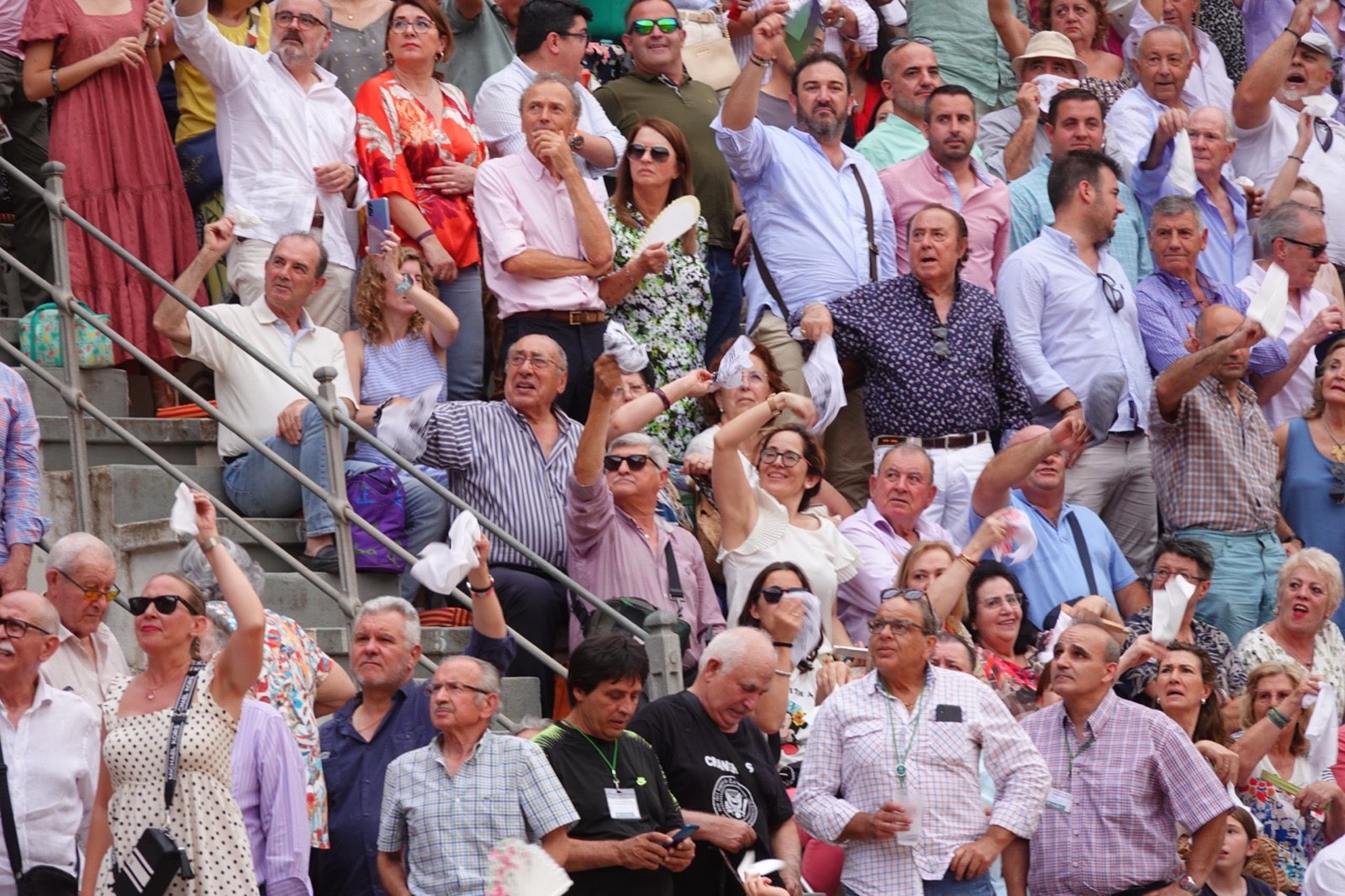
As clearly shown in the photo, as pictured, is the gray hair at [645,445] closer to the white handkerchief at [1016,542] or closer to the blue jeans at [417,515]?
the blue jeans at [417,515]

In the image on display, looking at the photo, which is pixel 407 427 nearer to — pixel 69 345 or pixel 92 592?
pixel 69 345

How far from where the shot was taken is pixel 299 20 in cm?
1016

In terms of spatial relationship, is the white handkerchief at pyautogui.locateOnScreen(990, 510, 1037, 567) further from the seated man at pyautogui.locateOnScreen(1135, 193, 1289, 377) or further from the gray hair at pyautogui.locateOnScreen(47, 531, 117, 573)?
the gray hair at pyautogui.locateOnScreen(47, 531, 117, 573)

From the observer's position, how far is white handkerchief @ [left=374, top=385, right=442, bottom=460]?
9.10 meters

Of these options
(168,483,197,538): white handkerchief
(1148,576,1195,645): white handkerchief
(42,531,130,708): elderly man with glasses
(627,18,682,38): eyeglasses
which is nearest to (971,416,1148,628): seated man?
(1148,576,1195,645): white handkerchief

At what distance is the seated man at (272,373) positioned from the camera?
8.92 meters

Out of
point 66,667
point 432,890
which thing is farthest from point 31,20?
point 432,890

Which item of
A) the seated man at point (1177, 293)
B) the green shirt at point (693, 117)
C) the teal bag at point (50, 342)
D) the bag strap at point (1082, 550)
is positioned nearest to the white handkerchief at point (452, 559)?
the teal bag at point (50, 342)

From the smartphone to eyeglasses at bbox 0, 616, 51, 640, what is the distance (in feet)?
10.9

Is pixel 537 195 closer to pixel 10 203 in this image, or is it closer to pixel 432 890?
pixel 10 203

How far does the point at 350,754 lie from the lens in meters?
7.55

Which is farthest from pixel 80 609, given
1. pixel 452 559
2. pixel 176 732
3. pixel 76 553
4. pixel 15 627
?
pixel 452 559

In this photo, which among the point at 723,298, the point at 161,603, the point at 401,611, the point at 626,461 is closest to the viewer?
the point at 161,603

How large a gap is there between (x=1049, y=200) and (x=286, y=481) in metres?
4.42
